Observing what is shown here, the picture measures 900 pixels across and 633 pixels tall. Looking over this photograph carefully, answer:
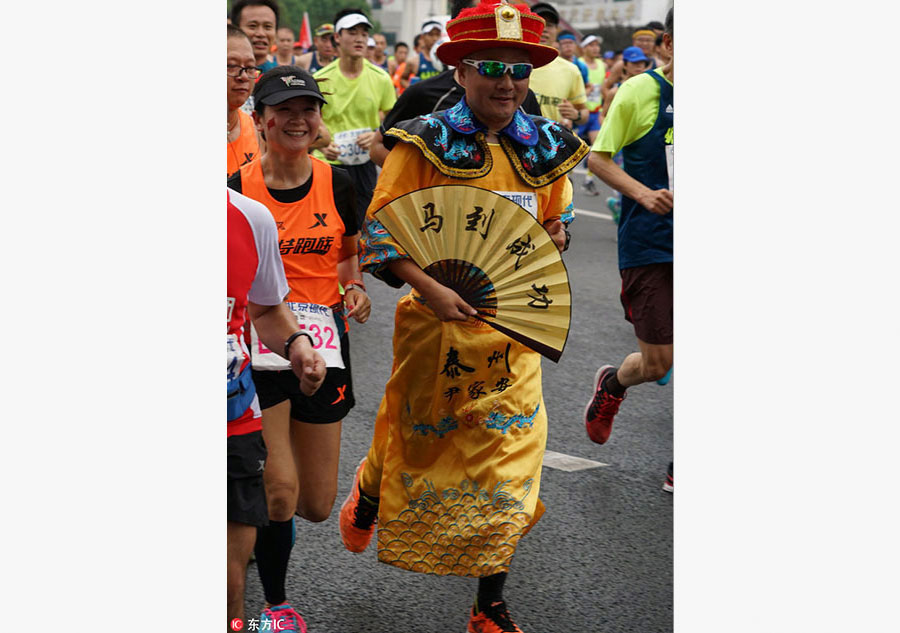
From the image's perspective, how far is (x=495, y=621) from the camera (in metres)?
3.77

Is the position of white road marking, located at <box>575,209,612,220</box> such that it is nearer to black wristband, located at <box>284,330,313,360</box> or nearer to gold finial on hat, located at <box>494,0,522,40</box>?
gold finial on hat, located at <box>494,0,522,40</box>

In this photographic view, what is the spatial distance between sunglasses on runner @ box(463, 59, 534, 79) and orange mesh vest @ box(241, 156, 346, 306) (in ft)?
2.41

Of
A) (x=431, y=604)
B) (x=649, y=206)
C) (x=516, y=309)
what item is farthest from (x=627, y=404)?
(x=516, y=309)

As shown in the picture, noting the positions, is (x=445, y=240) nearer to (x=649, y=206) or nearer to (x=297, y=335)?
(x=297, y=335)

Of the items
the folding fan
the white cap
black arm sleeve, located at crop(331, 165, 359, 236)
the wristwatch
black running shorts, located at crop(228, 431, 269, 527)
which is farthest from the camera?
the white cap

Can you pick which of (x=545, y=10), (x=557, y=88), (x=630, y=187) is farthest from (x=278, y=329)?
(x=557, y=88)

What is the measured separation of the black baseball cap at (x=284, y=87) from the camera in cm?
381

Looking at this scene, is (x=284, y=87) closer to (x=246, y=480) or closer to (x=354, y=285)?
(x=354, y=285)

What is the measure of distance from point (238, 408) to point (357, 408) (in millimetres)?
3255

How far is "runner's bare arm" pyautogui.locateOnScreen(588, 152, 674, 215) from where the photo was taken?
485cm

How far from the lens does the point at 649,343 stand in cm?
520

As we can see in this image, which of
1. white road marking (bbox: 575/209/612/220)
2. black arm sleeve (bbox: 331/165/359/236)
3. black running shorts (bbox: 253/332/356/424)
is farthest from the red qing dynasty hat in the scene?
white road marking (bbox: 575/209/612/220)

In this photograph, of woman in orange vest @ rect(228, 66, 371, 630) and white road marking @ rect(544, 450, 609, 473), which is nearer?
woman in orange vest @ rect(228, 66, 371, 630)

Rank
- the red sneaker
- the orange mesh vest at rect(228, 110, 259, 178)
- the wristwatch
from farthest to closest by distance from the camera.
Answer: the red sneaker
the orange mesh vest at rect(228, 110, 259, 178)
the wristwatch
